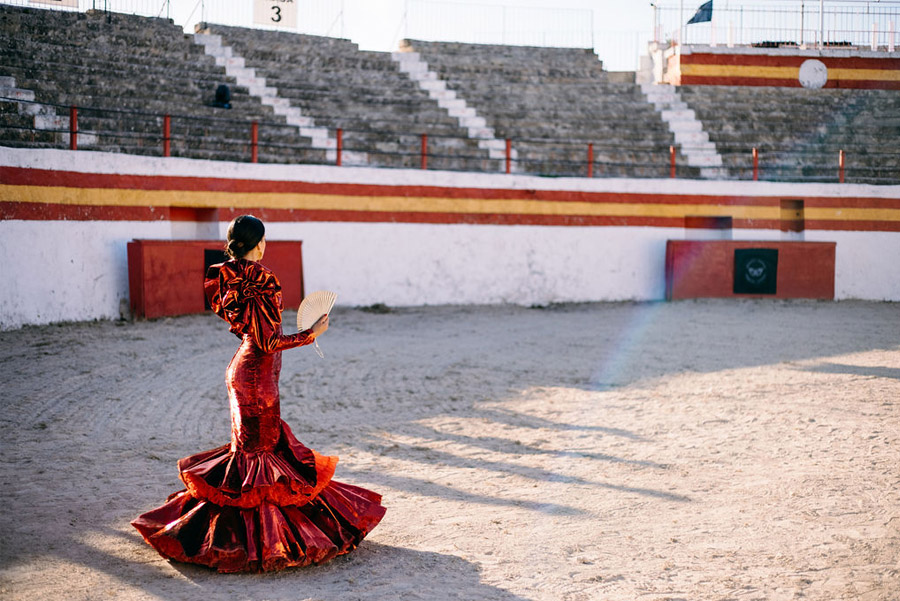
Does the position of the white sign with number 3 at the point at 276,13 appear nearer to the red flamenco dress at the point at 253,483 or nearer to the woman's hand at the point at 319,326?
the red flamenco dress at the point at 253,483

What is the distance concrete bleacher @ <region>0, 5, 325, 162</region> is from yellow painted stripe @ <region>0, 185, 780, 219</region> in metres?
0.94

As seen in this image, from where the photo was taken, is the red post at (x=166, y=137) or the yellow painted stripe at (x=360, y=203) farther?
the red post at (x=166, y=137)

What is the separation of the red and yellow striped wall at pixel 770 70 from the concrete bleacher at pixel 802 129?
29.1 inches

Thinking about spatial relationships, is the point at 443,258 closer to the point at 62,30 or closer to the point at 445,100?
the point at 445,100

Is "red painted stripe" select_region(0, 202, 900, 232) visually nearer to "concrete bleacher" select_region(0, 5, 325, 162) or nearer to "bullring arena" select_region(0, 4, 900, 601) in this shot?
"bullring arena" select_region(0, 4, 900, 601)

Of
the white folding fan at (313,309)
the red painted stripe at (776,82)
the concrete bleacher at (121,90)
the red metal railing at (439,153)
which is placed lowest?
the white folding fan at (313,309)

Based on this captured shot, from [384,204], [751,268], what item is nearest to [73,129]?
[384,204]

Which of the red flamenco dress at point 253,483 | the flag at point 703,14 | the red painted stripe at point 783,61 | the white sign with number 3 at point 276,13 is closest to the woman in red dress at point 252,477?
the red flamenco dress at point 253,483

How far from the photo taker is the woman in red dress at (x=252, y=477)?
415 cm

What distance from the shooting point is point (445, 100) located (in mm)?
18344

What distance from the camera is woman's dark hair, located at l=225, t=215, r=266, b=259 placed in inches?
166

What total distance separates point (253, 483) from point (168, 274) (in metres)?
8.12

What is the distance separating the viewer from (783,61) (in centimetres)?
2183

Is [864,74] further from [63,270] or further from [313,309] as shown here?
[313,309]
